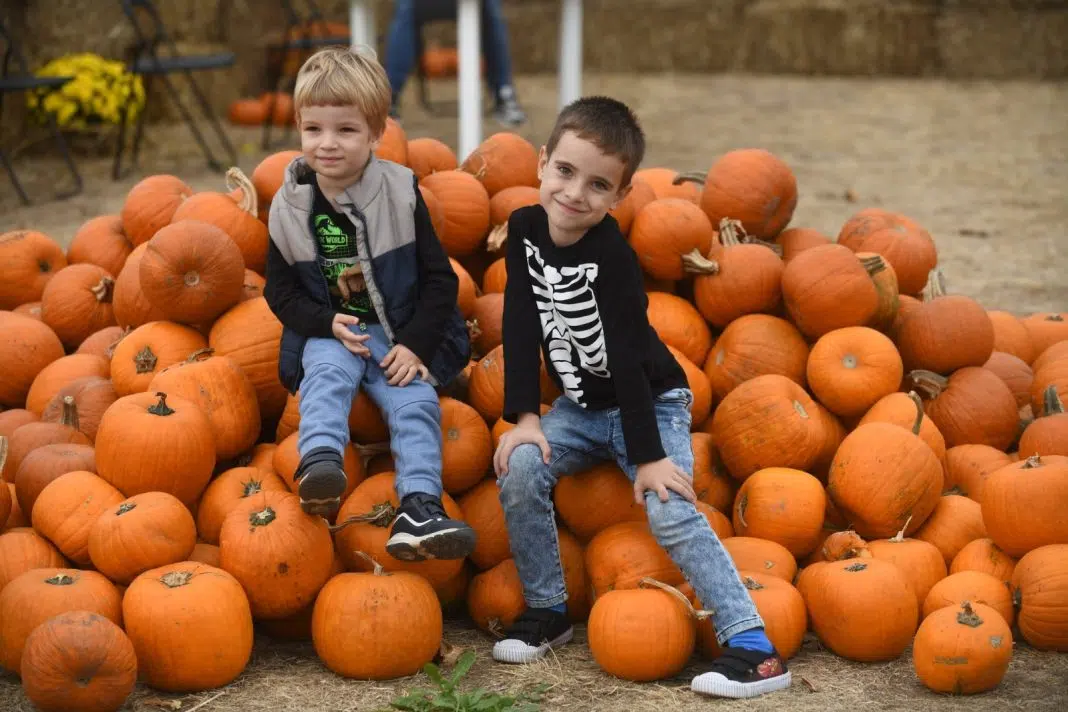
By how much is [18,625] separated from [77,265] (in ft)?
6.21

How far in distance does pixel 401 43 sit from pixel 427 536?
754 centimetres

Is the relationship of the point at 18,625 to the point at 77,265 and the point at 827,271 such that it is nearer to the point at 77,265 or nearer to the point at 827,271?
the point at 77,265

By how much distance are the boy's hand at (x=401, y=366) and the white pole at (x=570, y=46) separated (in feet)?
20.1

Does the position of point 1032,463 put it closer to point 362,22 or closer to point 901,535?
point 901,535

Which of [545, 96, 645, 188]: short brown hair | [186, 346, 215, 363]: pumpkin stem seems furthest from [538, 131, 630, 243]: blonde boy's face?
[186, 346, 215, 363]: pumpkin stem

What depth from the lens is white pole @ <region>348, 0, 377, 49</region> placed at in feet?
31.1

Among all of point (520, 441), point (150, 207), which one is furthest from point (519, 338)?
point (150, 207)

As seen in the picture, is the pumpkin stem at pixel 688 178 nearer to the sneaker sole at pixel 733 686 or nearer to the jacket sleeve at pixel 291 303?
the jacket sleeve at pixel 291 303

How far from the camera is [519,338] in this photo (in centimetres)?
339

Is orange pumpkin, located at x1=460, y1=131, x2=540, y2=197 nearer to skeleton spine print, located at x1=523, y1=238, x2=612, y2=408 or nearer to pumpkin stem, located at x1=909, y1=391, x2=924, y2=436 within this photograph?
skeleton spine print, located at x1=523, y1=238, x2=612, y2=408

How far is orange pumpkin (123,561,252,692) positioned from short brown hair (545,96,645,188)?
1437mm

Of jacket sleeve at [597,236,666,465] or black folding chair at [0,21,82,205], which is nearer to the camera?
jacket sleeve at [597,236,666,465]

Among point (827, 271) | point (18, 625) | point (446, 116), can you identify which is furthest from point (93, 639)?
point (446, 116)

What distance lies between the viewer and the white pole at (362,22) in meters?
9.48
